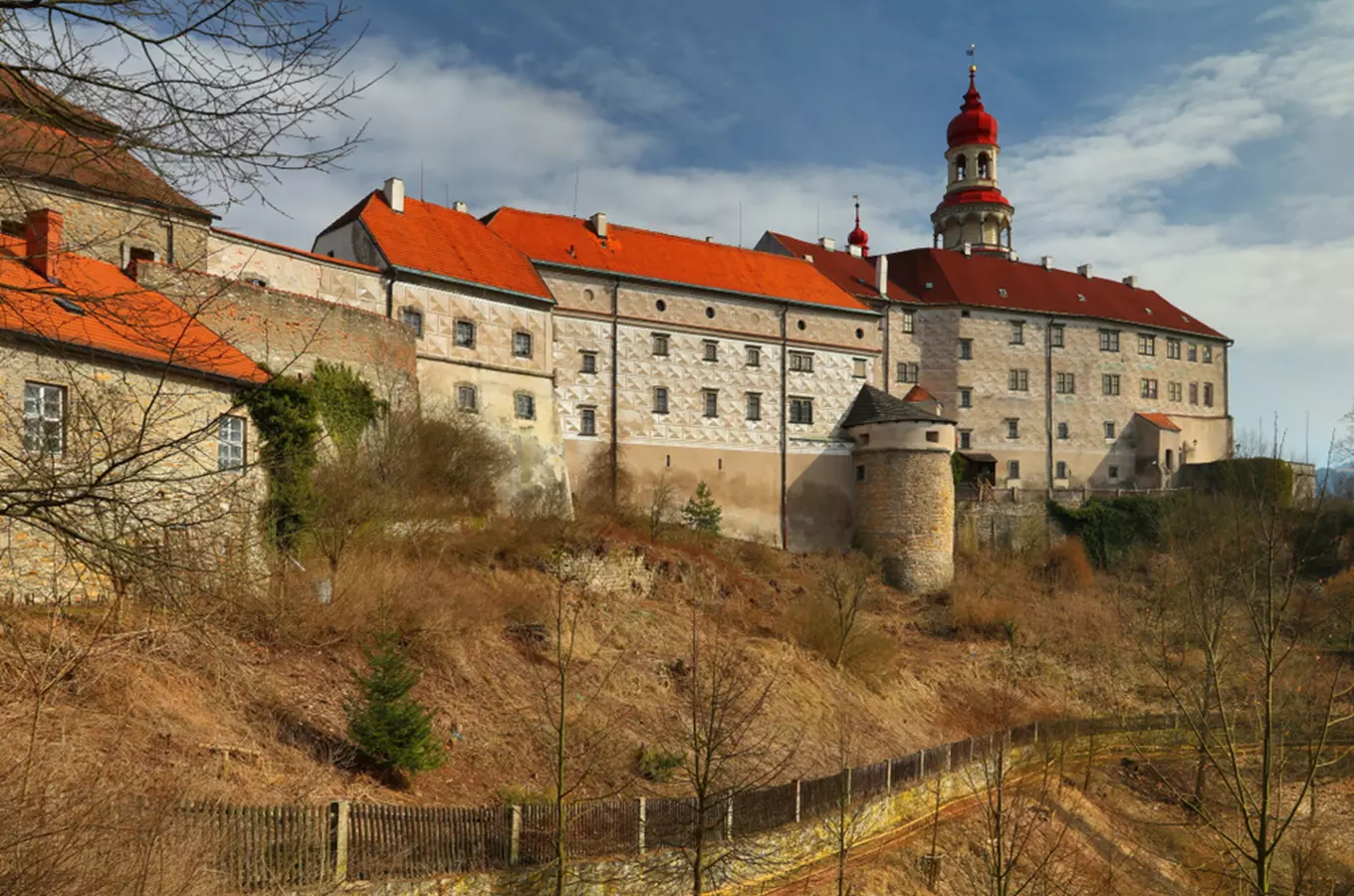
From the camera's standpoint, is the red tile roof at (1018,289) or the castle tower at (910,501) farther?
the red tile roof at (1018,289)

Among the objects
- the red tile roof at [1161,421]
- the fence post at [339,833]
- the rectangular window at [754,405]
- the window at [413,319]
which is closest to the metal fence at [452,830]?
the fence post at [339,833]

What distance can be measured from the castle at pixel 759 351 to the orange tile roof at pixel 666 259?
0.38 ft

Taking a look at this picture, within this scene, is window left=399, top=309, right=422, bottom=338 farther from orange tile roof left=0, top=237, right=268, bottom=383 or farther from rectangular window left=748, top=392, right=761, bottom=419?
rectangular window left=748, top=392, right=761, bottom=419

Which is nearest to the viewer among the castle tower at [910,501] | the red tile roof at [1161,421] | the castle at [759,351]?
the castle at [759,351]

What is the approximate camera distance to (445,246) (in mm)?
32375

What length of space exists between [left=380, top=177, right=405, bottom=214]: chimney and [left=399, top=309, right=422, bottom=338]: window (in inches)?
182

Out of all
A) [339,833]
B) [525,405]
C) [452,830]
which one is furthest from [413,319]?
[339,833]

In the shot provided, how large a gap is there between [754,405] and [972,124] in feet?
94.6

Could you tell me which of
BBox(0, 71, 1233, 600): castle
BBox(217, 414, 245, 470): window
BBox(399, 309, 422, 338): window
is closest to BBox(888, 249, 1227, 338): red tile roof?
BBox(0, 71, 1233, 600): castle

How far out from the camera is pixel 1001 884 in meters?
13.0

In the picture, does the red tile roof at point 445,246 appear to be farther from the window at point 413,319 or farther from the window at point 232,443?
the window at point 232,443

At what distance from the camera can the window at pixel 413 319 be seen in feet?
97.5

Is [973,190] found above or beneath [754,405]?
above

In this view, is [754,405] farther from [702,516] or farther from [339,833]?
[339,833]
